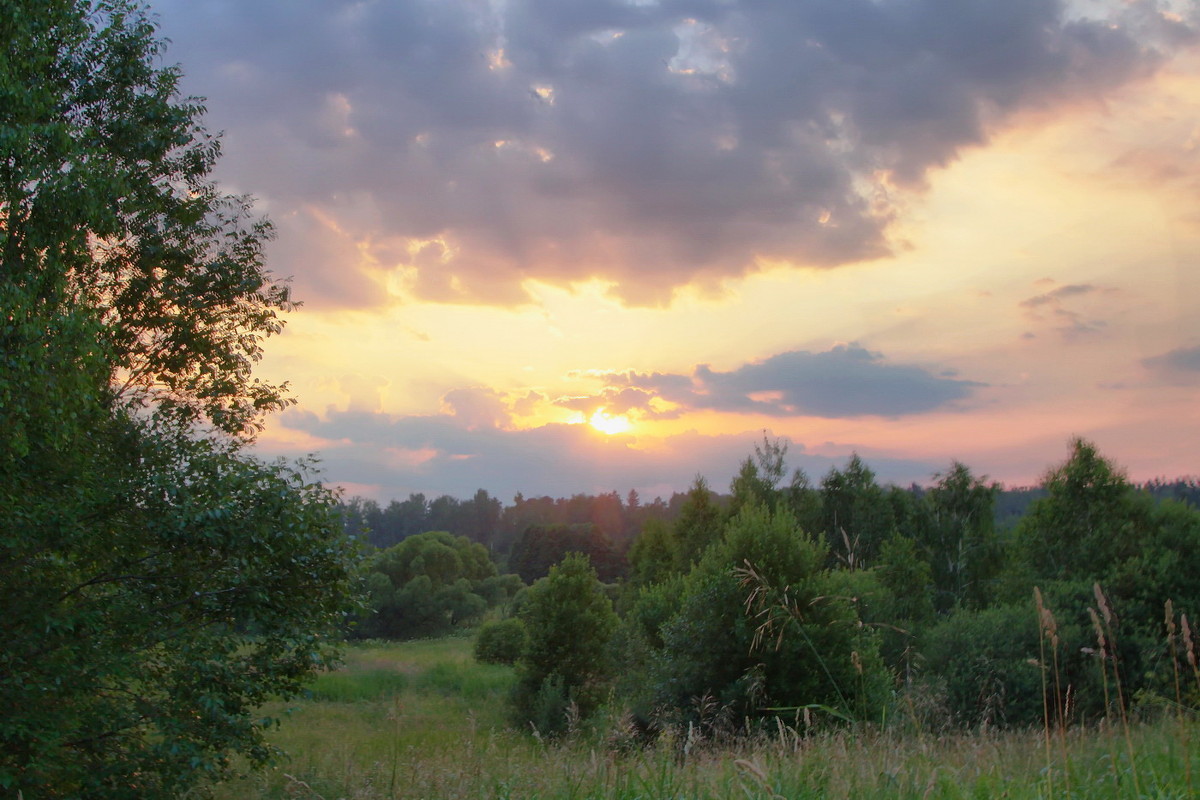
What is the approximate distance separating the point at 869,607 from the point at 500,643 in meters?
30.2

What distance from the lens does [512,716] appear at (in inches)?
1163

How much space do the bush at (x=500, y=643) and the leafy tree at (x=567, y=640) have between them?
52.3 ft

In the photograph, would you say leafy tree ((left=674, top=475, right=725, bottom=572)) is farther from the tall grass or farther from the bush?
the tall grass

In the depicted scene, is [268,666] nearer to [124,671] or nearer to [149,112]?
[124,671]

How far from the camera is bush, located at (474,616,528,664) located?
46.2 meters

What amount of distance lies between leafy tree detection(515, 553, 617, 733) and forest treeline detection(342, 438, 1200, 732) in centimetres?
7

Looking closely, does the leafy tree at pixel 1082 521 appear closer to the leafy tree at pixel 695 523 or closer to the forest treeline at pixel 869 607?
the forest treeline at pixel 869 607

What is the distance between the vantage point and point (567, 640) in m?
30.2

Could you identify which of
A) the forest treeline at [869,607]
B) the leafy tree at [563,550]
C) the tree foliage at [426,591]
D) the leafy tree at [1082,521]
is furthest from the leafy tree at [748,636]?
the leafy tree at [563,550]

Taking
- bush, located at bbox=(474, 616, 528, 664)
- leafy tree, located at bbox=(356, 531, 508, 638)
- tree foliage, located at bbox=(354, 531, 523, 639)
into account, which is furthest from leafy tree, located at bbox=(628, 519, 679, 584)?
tree foliage, located at bbox=(354, 531, 523, 639)

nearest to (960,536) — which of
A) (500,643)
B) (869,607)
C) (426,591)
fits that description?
(500,643)

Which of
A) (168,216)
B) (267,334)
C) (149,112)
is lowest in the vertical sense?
(267,334)

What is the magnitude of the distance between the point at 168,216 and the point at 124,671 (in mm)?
8284

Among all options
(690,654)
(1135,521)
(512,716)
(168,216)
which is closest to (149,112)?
(168,216)
